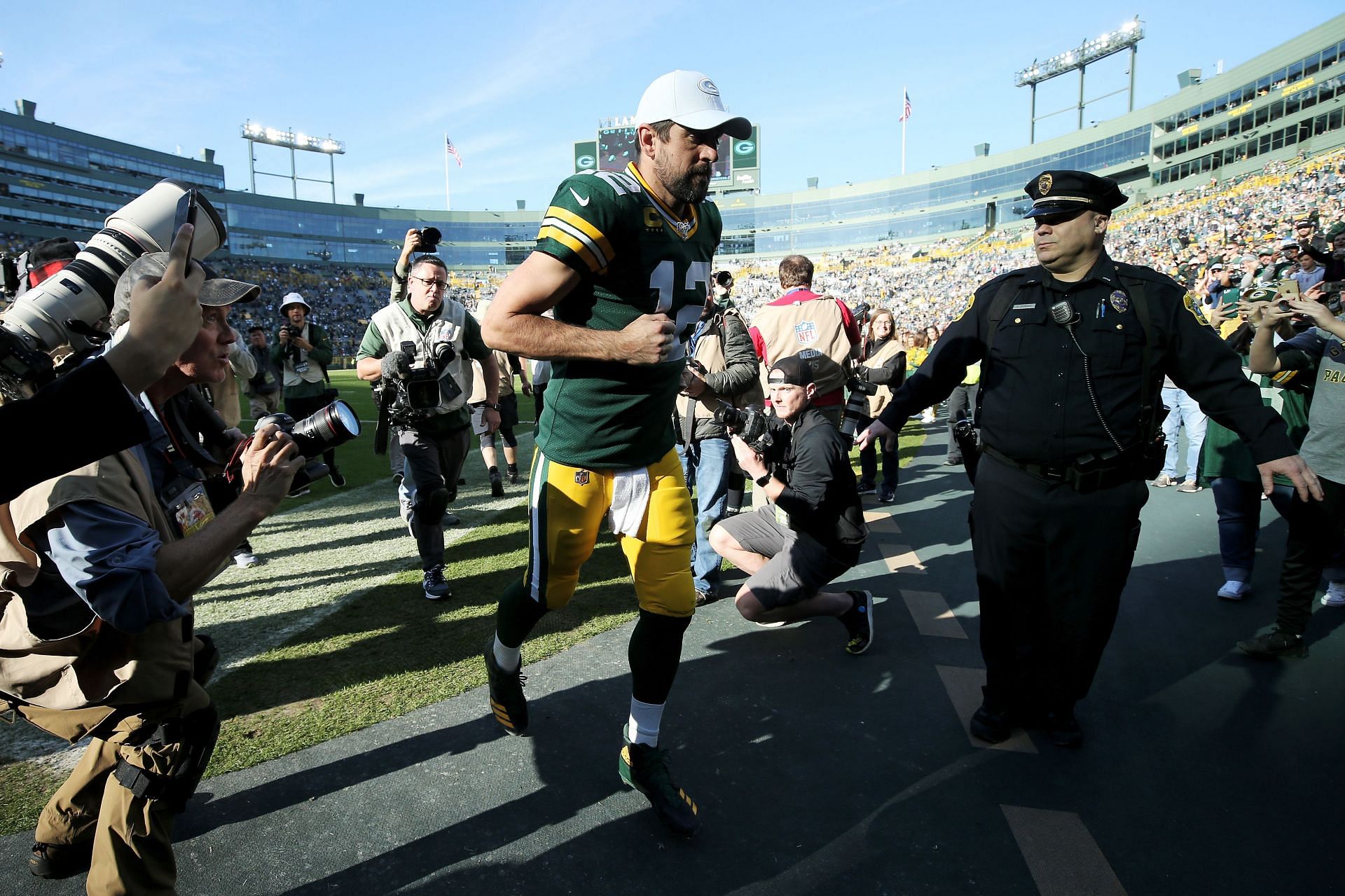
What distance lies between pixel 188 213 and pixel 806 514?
10.6ft

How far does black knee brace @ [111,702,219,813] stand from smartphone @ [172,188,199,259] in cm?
134

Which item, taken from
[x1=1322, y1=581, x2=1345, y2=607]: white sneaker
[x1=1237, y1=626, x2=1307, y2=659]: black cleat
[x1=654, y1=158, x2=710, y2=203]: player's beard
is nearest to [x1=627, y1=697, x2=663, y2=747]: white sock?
[x1=654, y1=158, x2=710, y2=203]: player's beard

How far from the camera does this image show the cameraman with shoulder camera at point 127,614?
5.36ft

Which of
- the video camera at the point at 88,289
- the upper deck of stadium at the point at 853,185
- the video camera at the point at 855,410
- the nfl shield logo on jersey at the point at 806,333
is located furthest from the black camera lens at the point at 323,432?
the upper deck of stadium at the point at 853,185

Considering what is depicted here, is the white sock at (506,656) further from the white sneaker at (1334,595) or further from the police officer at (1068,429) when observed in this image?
the white sneaker at (1334,595)

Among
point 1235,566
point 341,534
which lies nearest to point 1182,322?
point 1235,566

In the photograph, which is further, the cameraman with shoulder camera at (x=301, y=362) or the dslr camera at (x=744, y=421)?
the cameraman with shoulder camera at (x=301, y=362)

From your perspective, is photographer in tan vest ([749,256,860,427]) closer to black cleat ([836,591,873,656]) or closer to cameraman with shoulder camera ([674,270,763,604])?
cameraman with shoulder camera ([674,270,763,604])

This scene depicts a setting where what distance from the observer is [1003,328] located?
10.0 ft

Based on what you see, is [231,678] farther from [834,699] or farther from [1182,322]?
[1182,322]

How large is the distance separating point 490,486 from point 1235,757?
7.36 m

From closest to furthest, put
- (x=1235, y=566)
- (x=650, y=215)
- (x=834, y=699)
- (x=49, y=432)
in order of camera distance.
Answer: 1. (x=49, y=432)
2. (x=650, y=215)
3. (x=834, y=699)
4. (x=1235, y=566)

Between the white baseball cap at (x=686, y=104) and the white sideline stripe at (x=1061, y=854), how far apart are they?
8.62 feet

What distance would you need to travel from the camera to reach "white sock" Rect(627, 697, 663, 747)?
2652mm
